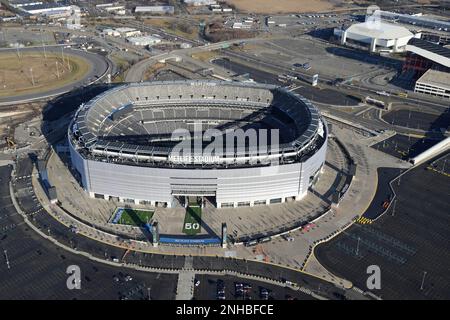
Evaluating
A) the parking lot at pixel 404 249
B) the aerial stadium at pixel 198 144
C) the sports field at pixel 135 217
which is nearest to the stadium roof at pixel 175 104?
the aerial stadium at pixel 198 144

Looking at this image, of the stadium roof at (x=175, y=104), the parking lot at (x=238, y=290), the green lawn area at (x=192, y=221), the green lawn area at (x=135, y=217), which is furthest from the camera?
the stadium roof at (x=175, y=104)

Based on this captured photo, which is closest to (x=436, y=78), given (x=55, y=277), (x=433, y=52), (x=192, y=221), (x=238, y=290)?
(x=433, y=52)

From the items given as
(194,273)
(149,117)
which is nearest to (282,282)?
(194,273)

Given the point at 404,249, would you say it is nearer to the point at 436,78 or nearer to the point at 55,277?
the point at 55,277

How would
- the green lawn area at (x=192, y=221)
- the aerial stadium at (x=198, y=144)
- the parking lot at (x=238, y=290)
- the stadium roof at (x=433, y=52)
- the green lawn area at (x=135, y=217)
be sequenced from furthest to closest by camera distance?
the stadium roof at (x=433, y=52)
the aerial stadium at (x=198, y=144)
the green lawn area at (x=135, y=217)
the green lawn area at (x=192, y=221)
the parking lot at (x=238, y=290)

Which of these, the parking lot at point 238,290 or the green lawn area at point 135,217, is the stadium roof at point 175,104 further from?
the parking lot at point 238,290
